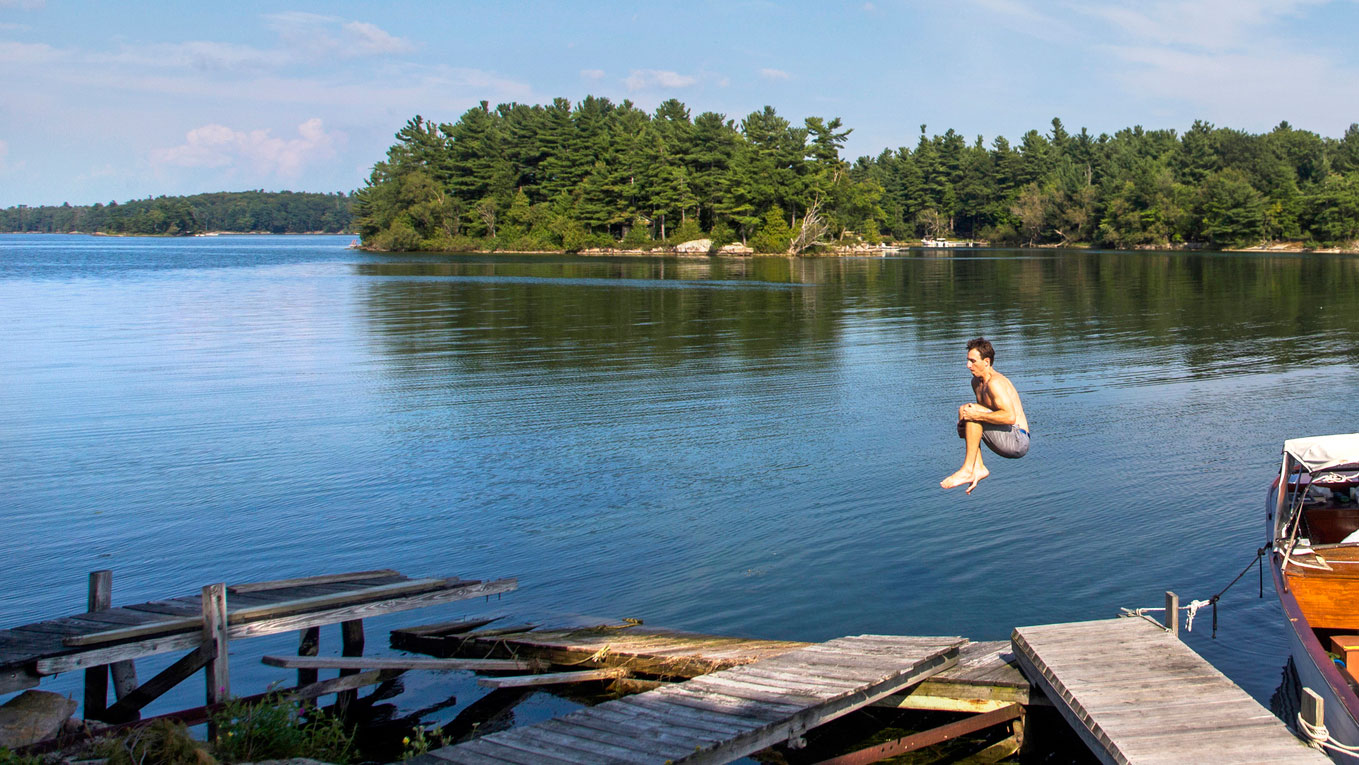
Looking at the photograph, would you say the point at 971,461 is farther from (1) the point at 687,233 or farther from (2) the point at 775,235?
(1) the point at 687,233

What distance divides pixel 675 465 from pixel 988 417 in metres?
9.01

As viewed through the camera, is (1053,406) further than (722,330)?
No

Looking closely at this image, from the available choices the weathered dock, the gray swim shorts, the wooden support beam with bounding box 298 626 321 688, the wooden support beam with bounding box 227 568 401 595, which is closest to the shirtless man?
the gray swim shorts

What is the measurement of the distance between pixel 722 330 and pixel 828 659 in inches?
1178

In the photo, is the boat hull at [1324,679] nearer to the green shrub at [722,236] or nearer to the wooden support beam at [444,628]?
the wooden support beam at [444,628]

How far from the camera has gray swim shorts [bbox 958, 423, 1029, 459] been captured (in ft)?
33.0

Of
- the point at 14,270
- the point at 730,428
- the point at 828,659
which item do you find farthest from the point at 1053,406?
the point at 14,270

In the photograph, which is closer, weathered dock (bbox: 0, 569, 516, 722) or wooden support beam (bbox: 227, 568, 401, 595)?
weathered dock (bbox: 0, 569, 516, 722)

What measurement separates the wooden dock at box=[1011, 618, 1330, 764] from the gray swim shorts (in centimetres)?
170

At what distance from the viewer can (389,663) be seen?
9742 millimetres

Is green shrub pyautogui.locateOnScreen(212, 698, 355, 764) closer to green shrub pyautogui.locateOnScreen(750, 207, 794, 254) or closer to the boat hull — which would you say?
the boat hull

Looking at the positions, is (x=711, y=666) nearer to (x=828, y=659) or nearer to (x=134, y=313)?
(x=828, y=659)

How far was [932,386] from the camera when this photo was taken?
26.2m

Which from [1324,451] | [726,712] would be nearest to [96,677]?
[726,712]
